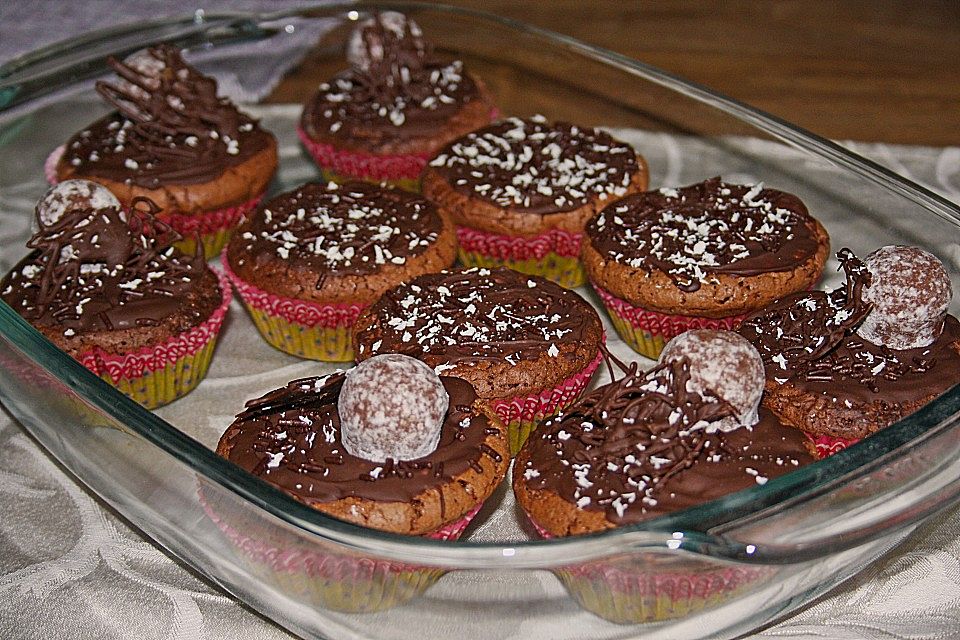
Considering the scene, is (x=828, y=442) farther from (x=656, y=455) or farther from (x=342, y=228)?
(x=342, y=228)

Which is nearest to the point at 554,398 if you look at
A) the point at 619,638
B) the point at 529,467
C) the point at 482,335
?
the point at 482,335

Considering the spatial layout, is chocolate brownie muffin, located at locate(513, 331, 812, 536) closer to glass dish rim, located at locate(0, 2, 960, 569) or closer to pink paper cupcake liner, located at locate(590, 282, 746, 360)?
glass dish rim, located at locate(0, 2, 960, 569)

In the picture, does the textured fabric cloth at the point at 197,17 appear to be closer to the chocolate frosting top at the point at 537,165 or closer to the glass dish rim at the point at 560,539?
the chocolate frosting top at the point at 537,165

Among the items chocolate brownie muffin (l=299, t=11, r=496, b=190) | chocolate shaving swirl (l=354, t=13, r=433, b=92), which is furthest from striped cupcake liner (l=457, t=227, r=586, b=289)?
chocolate shaving swirl (l=354, t=13, r=433, b=92)

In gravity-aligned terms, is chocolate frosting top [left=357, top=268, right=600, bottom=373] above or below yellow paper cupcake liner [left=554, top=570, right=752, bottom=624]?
below

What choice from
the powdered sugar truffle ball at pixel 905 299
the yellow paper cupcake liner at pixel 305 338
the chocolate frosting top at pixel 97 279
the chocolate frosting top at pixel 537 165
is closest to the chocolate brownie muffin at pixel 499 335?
the yellow paper cupcake liner at pixel 305 338

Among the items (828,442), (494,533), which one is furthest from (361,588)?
(828,442)
